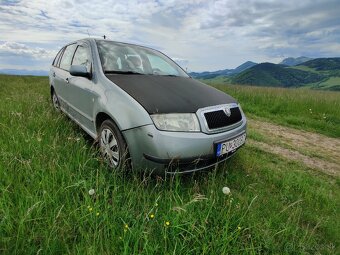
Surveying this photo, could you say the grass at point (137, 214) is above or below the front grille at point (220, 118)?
below

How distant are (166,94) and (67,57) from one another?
3183 mm

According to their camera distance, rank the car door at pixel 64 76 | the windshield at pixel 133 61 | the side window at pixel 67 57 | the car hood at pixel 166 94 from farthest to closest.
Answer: the side window at pixel 67 57, the car door at pixel 64 76, the windshield at pixel 133 61, the car hood at pixel 166 94

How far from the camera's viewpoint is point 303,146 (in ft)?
18.2

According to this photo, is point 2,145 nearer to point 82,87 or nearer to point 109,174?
point 82,87

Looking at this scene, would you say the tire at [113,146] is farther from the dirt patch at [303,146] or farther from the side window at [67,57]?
the dirt patch at [303,146]

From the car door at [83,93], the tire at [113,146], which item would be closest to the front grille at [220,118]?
the tire at [113,146]

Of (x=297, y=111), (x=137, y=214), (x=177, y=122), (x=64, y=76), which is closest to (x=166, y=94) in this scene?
(x=177, y=122)

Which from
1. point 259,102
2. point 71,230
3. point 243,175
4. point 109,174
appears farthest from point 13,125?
point 259,102

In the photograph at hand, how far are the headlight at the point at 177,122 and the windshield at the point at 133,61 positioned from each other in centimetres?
136

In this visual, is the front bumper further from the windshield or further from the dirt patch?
the dirt patch

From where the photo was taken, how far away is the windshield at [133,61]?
3838mm

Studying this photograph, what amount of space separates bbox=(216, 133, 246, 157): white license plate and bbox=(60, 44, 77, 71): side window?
11.4 feet

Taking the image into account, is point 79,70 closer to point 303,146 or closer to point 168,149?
point 168,149

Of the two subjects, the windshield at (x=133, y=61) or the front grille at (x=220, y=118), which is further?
the windshield at (x=133, y=61)
